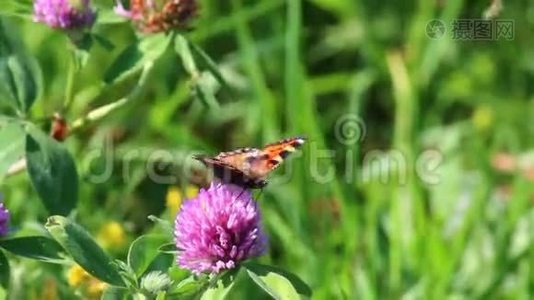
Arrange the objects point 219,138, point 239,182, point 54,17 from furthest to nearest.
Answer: point 219,138, point 54,17, point 239,182

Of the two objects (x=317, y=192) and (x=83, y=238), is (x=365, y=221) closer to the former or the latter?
(x=317, y=192)

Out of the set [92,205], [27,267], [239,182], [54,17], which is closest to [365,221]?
[92,205]

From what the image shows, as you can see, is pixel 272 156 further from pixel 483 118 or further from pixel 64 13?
pixel 483 118

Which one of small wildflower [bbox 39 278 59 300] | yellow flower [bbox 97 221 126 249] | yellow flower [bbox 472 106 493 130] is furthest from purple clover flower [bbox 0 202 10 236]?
yellow flower [bbox 472 106 493 130]

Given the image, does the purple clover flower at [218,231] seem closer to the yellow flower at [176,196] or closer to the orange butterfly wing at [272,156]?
the orange butterfly wing at [272,156]

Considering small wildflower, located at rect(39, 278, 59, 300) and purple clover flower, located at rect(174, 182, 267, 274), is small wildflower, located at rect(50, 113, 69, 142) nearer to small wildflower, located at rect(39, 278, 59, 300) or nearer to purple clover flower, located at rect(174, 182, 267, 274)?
small wildflower, located at rect(39, 278, 59, 300)

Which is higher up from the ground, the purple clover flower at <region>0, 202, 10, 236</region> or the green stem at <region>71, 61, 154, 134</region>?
the green stem at <region>71, 61, 154, 134</region>
